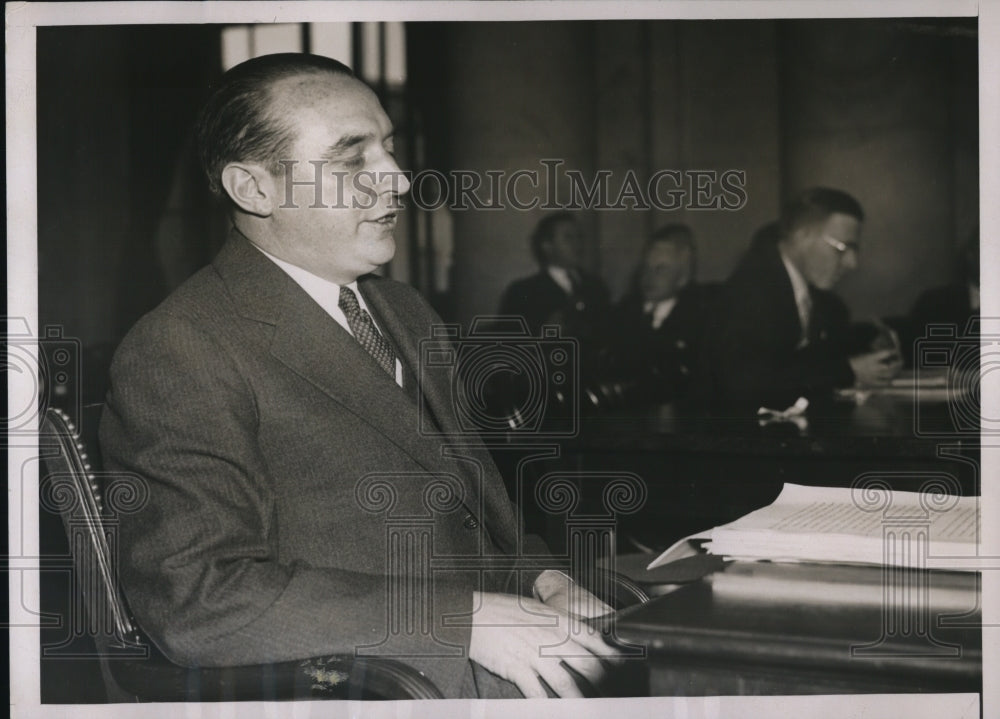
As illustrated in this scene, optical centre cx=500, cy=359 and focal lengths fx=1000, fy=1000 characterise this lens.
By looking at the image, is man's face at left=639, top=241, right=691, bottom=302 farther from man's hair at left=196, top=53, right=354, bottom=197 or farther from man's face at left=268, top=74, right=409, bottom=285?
man's hair at left=196, top=53, right=354, bottom=197

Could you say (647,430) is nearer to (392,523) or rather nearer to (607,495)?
(607,495)

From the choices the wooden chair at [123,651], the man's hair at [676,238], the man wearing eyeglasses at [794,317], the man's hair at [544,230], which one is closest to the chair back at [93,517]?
the wooden chair at [123,651]

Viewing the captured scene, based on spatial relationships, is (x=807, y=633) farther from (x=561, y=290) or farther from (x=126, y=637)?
(x=126, y=637)

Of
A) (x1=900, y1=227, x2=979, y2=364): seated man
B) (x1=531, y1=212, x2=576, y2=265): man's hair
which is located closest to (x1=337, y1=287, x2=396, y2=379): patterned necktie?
(x1=531, y1=212, x2=576, y2=265): man's hair

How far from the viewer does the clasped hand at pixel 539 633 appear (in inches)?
84.0

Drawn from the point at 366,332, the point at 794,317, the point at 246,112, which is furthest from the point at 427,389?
the point at 794,317

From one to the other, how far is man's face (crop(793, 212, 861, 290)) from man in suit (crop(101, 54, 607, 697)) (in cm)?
Result: 82

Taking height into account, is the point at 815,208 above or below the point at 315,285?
above

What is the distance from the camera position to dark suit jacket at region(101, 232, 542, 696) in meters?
1.99

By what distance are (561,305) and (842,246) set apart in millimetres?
620

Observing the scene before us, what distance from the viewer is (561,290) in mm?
2168

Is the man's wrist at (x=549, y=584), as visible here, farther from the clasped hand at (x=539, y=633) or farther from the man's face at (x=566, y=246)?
the man's face at (x=566, y=246)

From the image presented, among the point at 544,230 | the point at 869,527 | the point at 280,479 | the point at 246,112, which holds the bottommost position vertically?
the point at 869,527

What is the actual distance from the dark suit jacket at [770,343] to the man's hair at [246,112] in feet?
3.17
